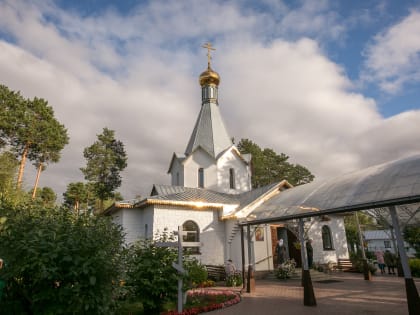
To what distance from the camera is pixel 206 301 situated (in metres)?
9.45

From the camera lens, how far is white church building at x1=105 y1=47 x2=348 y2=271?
1609 centimetres

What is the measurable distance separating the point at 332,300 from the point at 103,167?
2994cm

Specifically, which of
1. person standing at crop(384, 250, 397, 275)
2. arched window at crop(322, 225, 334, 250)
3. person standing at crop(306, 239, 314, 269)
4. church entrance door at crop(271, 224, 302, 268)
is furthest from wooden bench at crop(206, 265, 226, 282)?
→ person standing at crop(384, 250, 397, 275)

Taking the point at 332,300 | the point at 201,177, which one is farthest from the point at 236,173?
the point at 332,300

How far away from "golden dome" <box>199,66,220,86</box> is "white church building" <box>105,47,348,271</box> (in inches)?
153

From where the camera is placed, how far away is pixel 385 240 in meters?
45.9

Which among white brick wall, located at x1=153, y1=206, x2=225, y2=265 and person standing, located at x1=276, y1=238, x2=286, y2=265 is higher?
white brick wall, located at x1=153, y1=206, x2=225, y2=265

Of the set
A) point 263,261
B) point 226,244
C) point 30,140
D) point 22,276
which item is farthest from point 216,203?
point 30,140

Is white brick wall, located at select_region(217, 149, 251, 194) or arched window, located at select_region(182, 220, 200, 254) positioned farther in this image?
white brick wall, located at select_region(217, 149, 251, 194)

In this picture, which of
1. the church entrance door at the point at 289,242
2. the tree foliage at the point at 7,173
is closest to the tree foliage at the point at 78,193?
the tree foliage at the point at 7,173

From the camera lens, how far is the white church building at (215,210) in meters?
16.1

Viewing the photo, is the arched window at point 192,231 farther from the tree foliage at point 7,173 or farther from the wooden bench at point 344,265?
the tree foliage at point 7,173

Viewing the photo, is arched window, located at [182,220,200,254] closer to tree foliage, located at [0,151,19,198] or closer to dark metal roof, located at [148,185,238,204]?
dark metal roof, located at [148,185,238,204]

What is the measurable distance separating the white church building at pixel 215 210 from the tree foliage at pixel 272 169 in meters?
12.0
